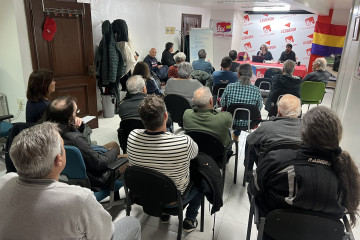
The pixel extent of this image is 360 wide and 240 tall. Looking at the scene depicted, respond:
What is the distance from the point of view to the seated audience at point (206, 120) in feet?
7.55

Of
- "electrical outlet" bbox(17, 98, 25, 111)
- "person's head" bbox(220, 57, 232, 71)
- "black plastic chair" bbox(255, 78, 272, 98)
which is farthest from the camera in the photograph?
"black plastic chair" bbox(255, 78, 272, 98)

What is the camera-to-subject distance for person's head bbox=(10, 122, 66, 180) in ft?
3.30

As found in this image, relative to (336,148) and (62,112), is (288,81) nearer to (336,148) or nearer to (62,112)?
(336,148)

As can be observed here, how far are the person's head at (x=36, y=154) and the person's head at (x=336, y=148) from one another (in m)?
1.20

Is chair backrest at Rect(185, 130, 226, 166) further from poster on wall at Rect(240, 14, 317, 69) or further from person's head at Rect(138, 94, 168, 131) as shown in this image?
poster on wall at Rect(240, 14, 317, 69)

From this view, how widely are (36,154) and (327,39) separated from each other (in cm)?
932

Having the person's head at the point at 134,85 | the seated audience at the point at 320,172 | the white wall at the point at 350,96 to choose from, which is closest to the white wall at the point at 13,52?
the person's head at the point at 134,85

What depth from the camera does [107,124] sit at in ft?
15.0

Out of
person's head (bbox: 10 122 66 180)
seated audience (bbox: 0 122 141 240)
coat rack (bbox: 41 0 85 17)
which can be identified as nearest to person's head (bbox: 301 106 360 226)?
seated audience (bbox: 0 122 141 240)

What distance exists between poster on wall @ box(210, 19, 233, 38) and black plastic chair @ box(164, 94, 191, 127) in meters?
5.76

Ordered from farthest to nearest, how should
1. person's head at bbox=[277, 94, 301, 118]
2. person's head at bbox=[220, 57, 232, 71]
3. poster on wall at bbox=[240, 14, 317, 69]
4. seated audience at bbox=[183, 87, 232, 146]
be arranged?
poster on wall at bbox=[240, 14, 317, 69]
person's head at bbox=[220, 57, 232, 71]
seated audience at bbox=[183, 87, 232, 146]
person's head at bbox=[277, 94, 301, 118]

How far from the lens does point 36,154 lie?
1018mm

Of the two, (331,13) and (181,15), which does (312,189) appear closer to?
(181,15)

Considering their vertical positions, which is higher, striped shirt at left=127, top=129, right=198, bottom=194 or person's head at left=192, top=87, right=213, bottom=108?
person's head at left=192, top=87, right=213, bottom=108
